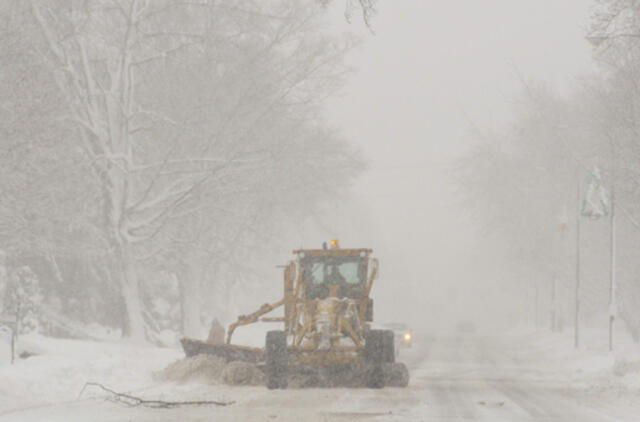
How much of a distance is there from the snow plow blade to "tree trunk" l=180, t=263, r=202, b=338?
1656 cm

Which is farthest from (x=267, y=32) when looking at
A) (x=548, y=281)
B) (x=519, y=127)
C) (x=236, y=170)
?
(x=548, y=281)

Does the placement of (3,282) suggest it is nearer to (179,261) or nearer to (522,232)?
(179,261)

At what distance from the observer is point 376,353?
18.8 meters

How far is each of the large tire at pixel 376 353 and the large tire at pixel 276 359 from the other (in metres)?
1.56

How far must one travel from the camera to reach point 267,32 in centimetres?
3198

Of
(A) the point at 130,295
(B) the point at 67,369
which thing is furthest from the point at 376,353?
(A) the point at 130,295

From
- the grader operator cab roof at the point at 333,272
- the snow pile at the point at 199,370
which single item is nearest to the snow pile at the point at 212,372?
the snow pile at the point at 199,370

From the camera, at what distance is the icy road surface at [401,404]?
14469mm

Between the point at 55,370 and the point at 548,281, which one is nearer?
the point at 55,370

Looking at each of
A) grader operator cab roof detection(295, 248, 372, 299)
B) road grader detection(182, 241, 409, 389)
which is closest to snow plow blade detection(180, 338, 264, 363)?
road grader detection(182, 241, 409, 389)

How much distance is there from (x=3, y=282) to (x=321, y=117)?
43.8 ft

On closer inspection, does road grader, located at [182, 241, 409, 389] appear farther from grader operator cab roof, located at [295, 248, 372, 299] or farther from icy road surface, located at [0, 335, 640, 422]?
icy road surface, located at [0, 335, 640, 422]

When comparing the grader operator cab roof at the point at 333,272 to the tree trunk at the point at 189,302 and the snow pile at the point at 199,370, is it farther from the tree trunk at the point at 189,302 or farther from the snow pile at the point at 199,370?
the tree trunk at the point at 189,302

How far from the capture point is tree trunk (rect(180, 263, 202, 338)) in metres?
38.3
